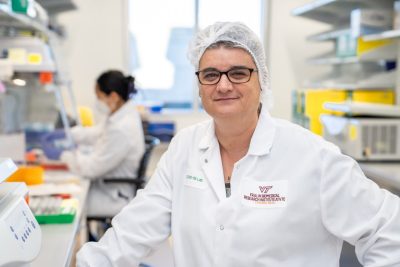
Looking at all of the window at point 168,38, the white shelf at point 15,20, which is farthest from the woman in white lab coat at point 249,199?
the window at point 168,38

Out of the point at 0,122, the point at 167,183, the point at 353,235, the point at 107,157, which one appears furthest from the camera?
the point at 107,157

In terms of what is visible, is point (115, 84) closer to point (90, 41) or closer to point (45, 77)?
point (45, 77)

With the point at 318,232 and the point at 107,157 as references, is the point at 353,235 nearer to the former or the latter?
the point at 318,232

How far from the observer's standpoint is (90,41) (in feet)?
Answer: 16.2

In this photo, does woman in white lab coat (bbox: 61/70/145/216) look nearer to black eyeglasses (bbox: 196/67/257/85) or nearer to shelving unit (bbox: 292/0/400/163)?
shelving unit (bbox: 292/0/400/163)

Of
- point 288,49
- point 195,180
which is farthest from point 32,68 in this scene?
point 288,49

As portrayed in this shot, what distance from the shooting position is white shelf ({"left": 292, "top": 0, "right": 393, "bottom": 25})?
3.35m

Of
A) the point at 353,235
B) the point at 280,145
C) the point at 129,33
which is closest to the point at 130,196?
the point at 280,145

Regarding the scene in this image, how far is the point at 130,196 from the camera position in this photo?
109 inches

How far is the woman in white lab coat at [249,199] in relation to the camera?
1213 mm

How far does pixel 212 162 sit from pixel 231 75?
296 millimetres

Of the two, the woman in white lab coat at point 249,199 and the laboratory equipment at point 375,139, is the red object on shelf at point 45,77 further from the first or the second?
the laboratory equipment at point 375,139

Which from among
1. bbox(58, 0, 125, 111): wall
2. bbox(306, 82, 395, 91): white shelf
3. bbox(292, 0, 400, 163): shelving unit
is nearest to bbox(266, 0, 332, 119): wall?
bbox(292, 0, 400, 163): shelving unit

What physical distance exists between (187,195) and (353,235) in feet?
1.66
